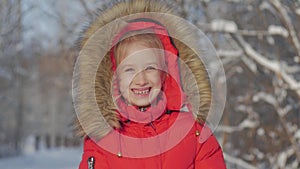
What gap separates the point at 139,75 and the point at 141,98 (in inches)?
4.5

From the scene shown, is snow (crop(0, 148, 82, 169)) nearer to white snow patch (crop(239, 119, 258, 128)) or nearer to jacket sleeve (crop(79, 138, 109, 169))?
white snow patch (crop(239, 119, 258, 128))

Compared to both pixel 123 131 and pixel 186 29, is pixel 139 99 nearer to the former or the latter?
pixel 123 131

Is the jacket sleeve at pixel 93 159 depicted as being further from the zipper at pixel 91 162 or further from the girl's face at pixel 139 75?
the girl's face at pixel 139 75

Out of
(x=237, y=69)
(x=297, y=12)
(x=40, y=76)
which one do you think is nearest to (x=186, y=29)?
(x=297, y=12)

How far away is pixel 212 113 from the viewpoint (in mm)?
3381

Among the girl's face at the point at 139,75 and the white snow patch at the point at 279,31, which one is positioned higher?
the white snow patch at the point at 279,31

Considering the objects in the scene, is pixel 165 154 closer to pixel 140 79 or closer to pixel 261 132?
pixel 140 79

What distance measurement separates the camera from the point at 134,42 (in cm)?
327

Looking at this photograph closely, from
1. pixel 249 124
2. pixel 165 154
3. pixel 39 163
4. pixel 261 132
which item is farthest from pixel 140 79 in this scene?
pixel 39 163

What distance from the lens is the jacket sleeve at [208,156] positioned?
317cm

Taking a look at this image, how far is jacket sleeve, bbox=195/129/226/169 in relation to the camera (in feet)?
10.4

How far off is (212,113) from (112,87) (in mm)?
533

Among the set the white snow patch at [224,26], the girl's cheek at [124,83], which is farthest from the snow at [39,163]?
the girl's cheek at [124,83]

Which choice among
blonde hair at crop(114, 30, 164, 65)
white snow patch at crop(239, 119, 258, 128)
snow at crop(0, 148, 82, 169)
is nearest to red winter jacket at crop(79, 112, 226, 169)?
blonde hair at crop(114, 30, 164, 65)
